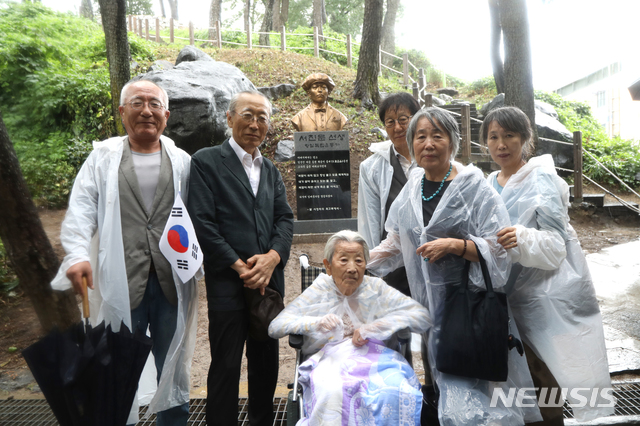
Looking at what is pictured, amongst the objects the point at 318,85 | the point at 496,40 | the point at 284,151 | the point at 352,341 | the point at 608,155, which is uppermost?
the point at 496,40

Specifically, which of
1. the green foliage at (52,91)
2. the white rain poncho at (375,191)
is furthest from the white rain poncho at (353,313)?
the green foliage at (52,91)

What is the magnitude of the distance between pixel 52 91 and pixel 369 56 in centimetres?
736

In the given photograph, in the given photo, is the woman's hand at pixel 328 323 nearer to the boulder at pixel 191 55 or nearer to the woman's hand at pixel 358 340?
the woman's hand at pixel 358 340

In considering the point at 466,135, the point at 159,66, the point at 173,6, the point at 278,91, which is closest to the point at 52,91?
the point at 159,66

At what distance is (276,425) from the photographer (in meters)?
2.87

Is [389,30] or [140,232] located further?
[389,30]

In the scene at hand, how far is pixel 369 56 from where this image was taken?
39.1 ft

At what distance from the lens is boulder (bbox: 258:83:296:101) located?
41.4 ft

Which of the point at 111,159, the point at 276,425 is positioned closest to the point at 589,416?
the point at 276,425

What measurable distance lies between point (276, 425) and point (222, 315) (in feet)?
3.08

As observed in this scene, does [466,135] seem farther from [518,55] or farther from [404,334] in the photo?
[404,334]

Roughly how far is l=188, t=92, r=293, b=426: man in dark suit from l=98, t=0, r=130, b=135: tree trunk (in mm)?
4827

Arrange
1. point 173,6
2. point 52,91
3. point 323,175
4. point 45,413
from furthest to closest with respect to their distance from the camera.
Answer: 1. point 173,6
2. point 52,91
3. point 323,175
4. point 45,413

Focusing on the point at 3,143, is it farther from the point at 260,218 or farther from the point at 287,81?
the point at 287,81
